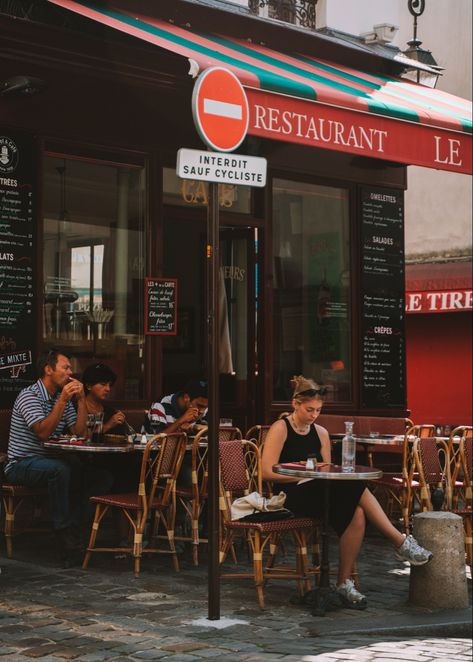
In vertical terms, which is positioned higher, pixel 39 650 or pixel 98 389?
pixel 98 389

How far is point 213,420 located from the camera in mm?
6180

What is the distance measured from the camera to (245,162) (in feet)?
20.6

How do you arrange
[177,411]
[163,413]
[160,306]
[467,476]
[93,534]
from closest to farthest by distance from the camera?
1. [93,534]
2. [467,476]
3. [163,413]
4. [177,411]
5. [160,306]

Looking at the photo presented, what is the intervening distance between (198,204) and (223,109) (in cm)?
459

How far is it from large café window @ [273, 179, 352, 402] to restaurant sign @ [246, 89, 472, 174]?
2.43 metres

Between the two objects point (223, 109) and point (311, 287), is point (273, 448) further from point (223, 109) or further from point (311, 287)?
point (311, 287)

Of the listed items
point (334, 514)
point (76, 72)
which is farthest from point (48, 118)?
point (334, 514)

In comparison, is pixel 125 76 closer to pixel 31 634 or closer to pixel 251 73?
pixel 251 73

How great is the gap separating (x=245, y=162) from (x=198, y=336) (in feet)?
18.6

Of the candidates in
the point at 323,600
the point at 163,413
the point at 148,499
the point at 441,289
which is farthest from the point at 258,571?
the point at 441,289

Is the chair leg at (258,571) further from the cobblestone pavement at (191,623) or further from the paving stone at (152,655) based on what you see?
the paving stone at (152,655)

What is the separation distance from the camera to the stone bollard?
21.8ft

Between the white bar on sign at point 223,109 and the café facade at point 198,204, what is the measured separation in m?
1.85

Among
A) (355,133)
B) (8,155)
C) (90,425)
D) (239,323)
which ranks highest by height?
(355,133)
